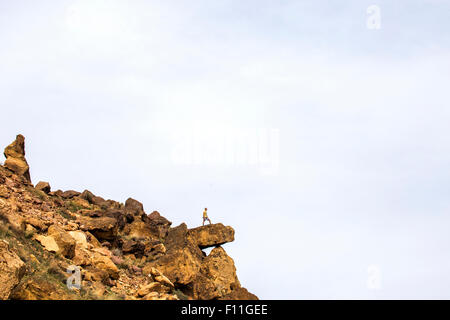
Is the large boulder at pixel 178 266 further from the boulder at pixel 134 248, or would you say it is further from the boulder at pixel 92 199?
the boulder at pixel 92 199

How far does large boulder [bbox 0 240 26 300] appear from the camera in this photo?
17891 mm

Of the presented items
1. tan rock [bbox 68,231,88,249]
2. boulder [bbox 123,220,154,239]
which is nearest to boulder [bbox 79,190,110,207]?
boulder [bbox 123,220,154,239]

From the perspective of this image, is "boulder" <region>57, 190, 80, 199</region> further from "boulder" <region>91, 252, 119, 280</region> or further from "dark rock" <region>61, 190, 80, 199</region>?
"boulder" <region>91, 252, 119, 280</region>

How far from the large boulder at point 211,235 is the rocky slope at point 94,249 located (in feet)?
0.26

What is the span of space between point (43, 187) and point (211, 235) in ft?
44.3

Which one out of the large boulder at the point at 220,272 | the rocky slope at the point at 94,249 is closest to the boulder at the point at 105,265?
the rocky slope at the point at 94,249

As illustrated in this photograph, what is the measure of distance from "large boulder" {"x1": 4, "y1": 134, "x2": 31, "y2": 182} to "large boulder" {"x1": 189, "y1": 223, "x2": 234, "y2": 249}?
1322cm

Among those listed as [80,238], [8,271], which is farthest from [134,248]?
[8,271]

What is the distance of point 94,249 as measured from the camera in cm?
2800

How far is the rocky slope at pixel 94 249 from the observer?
20.8 meters

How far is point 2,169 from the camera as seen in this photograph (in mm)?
33375

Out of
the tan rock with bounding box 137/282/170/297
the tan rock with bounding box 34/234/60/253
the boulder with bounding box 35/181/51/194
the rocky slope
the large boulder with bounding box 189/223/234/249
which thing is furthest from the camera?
the large boulder with bounding box 189/223/234/249
